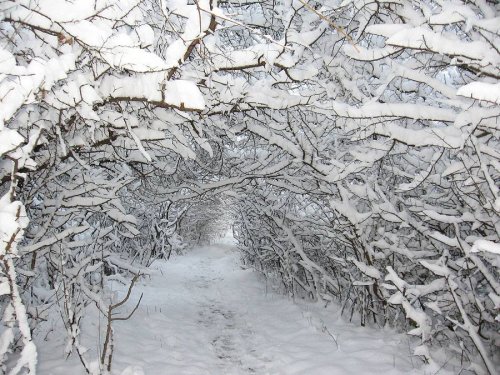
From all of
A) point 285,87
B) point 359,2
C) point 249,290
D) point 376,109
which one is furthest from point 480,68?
point 249,290

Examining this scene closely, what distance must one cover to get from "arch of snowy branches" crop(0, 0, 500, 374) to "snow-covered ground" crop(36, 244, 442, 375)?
0.39 m

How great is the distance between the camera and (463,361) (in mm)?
3645

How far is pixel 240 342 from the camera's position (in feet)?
17.2

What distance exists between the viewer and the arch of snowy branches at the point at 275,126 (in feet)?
6.12

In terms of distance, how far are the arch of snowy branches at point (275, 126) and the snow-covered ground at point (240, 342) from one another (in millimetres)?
386

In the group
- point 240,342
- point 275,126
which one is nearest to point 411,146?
point 275,126

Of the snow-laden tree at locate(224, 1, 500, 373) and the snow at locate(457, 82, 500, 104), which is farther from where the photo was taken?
the snow-laden tree at locate(224, 1, 500, 373)

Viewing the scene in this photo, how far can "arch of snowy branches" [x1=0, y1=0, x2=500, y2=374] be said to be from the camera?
1.87m

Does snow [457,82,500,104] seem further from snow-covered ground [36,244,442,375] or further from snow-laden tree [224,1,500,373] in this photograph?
snow-covered ground [36,244,442,375]

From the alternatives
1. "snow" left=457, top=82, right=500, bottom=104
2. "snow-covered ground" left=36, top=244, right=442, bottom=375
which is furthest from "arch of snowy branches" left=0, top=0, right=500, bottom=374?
"snow-covered ground" left=36, top=244, right=442, bottom=375

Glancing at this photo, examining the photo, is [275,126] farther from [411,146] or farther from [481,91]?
[481,91]

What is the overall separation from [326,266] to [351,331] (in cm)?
229

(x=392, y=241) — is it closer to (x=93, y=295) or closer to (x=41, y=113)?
(x=93, y=295)

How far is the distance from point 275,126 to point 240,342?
117 inches
